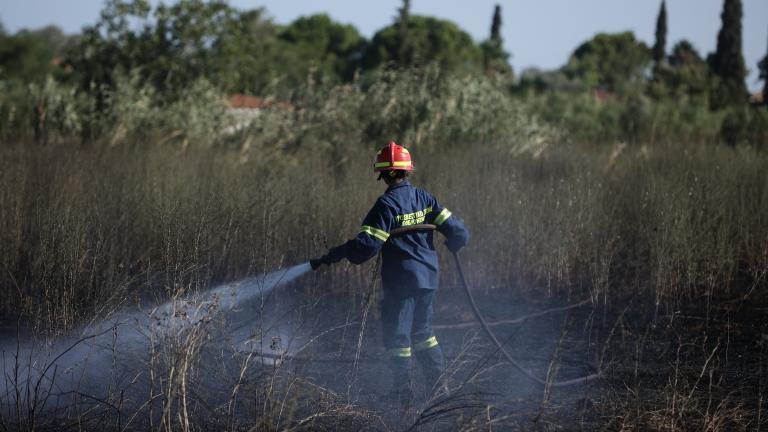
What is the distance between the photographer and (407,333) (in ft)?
15.8

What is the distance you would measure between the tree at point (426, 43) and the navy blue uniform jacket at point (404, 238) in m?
43.2

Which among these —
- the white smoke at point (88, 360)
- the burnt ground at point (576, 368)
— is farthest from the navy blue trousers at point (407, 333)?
the white smoke at point (88, 360)

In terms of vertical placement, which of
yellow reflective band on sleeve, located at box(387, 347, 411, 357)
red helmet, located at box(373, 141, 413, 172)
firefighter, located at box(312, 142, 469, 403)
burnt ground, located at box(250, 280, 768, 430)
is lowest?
burnt ground, located at box(250, 280, 768, 430)

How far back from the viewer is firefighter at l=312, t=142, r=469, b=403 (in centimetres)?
466

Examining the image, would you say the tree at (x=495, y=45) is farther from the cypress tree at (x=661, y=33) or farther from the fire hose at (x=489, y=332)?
the fire hose at (x=489, y=332)

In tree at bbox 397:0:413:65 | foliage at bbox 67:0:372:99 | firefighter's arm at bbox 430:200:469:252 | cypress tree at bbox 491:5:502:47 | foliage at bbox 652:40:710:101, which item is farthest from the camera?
cypress tree at bbox 491:5:502:47

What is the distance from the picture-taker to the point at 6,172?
7.59m

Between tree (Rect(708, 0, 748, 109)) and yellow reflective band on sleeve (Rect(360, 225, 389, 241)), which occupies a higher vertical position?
tree (Rect(708, 0, 748, 109))

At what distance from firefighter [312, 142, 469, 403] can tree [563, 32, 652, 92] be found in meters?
32.3

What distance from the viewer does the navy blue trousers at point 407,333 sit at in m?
4.79

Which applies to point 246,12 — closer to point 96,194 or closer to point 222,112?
point 222,112

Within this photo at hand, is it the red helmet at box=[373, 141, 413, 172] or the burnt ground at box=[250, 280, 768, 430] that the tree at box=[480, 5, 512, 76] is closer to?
the burnt ground at box=[250, 280, 768, 430]

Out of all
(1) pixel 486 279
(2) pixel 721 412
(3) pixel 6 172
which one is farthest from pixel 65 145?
(2) pixel 721 412

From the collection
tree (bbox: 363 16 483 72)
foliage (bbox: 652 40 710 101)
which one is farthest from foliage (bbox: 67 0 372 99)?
tree (bbox: 363 16 483 72)
